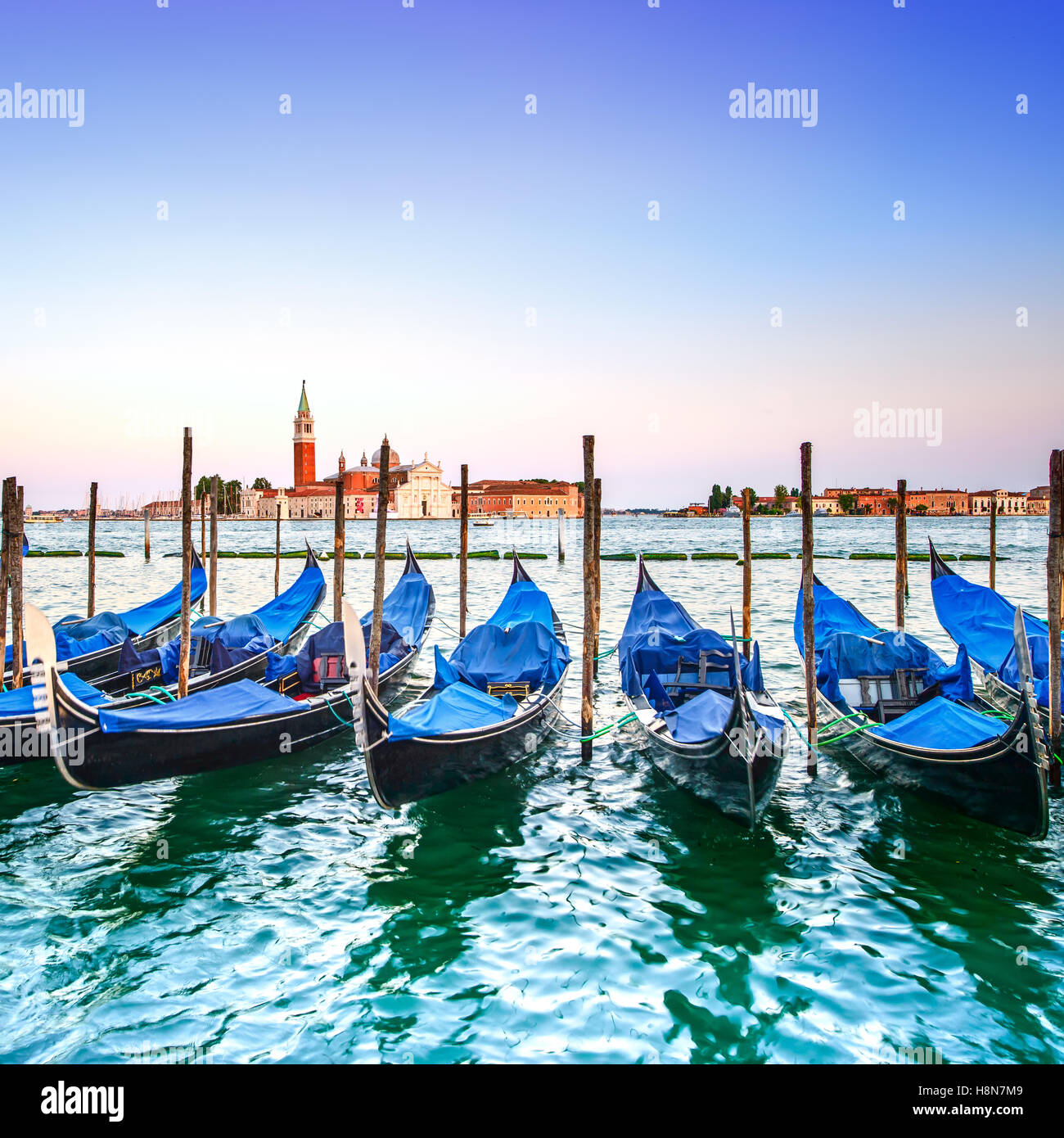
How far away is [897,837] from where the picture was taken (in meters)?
4.37

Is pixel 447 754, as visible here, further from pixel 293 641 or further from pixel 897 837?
pixel 293 641

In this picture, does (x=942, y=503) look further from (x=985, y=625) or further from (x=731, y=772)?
A: (x=731, y=772)

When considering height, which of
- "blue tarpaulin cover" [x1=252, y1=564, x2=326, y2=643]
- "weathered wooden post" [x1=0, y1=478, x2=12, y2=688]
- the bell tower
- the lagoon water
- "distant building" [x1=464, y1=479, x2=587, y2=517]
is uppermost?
the bell tower

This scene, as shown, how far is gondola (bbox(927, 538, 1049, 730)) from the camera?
648cm

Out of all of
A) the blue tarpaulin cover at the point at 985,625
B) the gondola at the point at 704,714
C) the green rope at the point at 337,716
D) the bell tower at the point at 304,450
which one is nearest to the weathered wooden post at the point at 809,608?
the gondola at the point at 704,714

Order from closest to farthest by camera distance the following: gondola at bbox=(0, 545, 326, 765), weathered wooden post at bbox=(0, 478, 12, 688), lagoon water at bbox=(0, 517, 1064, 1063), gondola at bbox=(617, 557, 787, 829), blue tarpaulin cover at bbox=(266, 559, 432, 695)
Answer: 1. lagoon water at bbox=(0, 517, 1064, 1063)
2. gondola at bbox=(617, 557, 787, 829)
3. gondola at bbox=(0, 545, 326, 765)
4. weathered wooden post at bbox=(0, 478, 12, 688)
5. blue tarpaulin cover at bbox=(266, 559, 432, 695)

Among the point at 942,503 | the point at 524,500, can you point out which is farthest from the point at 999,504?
the point at 524,500

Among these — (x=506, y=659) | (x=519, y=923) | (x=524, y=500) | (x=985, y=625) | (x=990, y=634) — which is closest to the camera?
(x=519, y=923)

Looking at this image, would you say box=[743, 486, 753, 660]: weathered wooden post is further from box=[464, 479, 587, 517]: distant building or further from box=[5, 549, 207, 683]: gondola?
box=[464, 479, 587, 517]: distant building

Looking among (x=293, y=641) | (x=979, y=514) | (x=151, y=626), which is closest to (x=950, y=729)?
(x=293, y=641)

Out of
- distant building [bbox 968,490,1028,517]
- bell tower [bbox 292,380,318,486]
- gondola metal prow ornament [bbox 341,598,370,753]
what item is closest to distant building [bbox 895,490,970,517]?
distant building [bbox 968,490,1028,517]

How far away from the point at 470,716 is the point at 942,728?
9.25 feet

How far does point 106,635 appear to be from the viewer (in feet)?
26.0

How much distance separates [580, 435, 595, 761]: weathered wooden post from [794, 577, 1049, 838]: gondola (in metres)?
1.60
